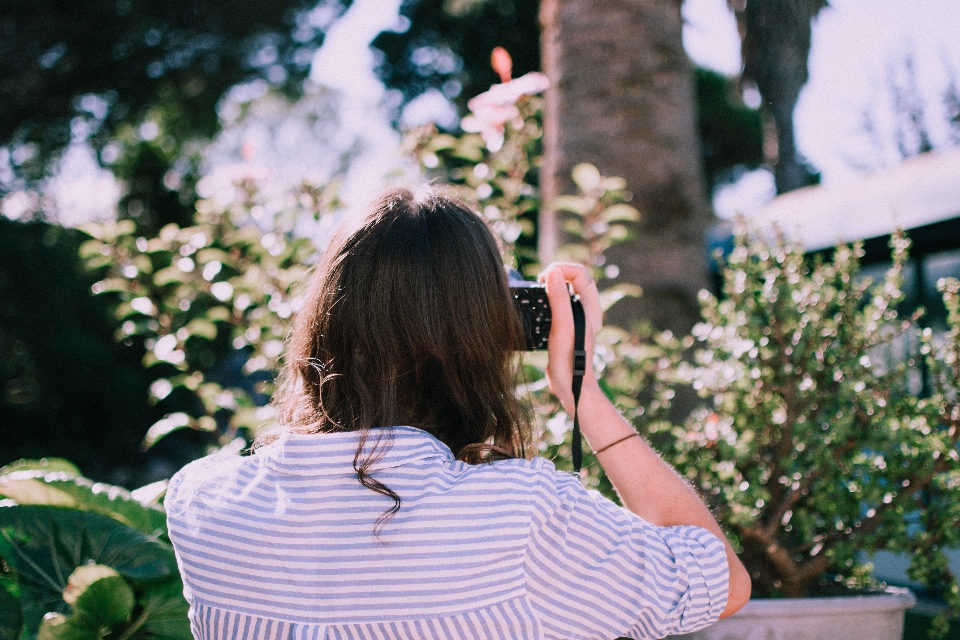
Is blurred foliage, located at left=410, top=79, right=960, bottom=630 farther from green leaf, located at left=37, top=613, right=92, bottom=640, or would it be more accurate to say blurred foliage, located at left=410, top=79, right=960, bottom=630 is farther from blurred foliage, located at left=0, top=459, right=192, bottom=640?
green leaf, located at left=37, top=613, right=92, bottom=640

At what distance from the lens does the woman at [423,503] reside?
0.94 m

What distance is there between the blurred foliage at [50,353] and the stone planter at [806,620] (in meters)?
8.10

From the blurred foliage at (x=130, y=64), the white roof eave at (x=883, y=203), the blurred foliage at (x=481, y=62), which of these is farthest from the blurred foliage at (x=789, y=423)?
the blurred foliage at (x=481, y=62)

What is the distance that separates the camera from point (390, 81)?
52.9ft

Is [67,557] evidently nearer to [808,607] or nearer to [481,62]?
[808,607]

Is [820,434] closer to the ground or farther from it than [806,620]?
farther from it

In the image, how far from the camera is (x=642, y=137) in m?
2.95

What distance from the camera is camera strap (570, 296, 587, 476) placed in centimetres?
121

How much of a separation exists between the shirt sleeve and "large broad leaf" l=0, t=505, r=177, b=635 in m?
0.96

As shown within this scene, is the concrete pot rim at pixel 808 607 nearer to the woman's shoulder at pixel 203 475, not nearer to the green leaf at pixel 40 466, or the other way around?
the woman's shoulder at pixel 203 475

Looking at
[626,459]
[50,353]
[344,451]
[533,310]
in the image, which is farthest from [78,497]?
[50,353]

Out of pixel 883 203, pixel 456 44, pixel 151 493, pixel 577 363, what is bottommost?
pixel 151 493

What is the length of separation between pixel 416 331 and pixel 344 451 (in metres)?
0.18

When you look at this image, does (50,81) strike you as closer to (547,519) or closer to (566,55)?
(566,55)
